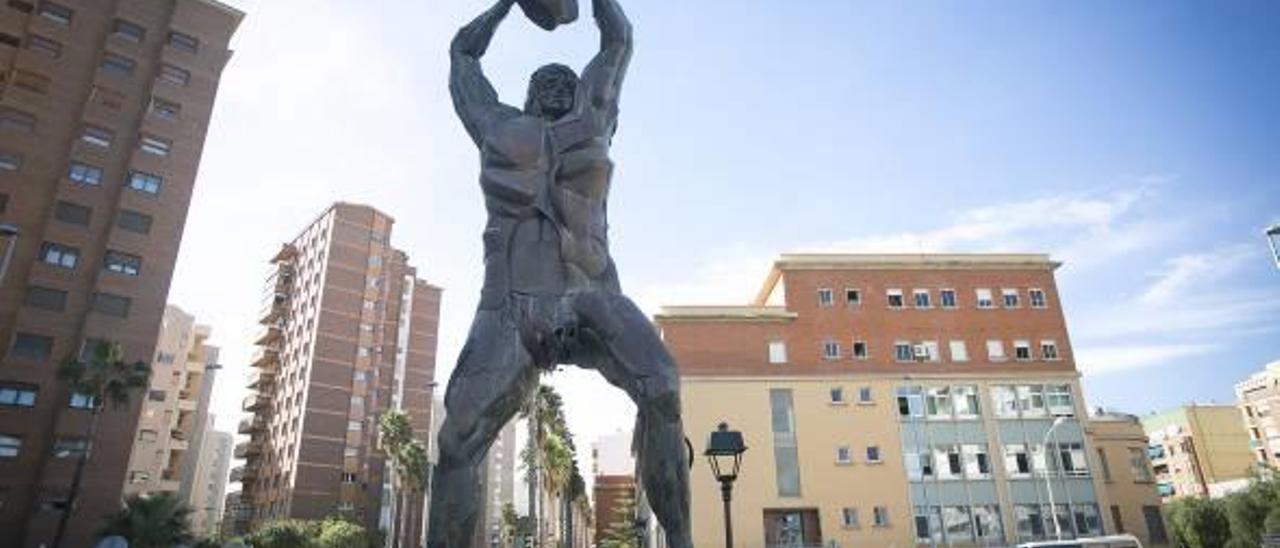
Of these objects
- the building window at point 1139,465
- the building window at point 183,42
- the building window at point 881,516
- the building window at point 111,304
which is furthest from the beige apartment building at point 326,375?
the building window at point 1139,465

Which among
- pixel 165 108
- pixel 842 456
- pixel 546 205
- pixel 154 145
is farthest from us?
pixel 165 108

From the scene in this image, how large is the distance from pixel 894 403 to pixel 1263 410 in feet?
241

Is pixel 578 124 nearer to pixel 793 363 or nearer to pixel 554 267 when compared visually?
pixel 554 267

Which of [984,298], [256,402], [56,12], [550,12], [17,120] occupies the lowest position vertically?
[550,12]

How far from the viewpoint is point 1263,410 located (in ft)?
305

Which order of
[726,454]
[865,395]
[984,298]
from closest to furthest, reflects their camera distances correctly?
[726,454] → [865,395] → [984,298]

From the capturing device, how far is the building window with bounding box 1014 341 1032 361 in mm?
48531

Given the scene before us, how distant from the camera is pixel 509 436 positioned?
534 feet

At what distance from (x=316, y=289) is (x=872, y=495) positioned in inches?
2164

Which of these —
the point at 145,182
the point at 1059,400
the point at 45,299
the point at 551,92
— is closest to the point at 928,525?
the point at 1059,400

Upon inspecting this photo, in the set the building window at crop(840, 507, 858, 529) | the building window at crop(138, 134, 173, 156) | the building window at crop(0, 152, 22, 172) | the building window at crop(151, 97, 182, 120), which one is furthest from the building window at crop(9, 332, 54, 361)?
the building window at crop(840, 507, 858, 529)

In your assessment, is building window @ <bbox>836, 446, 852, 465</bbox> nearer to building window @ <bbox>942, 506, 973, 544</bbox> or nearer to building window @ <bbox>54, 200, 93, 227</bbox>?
building window @ <bbox>942, 506, 973, 544</bbox>

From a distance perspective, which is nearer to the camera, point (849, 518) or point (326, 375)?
point (849, 518)

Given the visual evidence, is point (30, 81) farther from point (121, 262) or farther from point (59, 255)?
point (121, 262)
